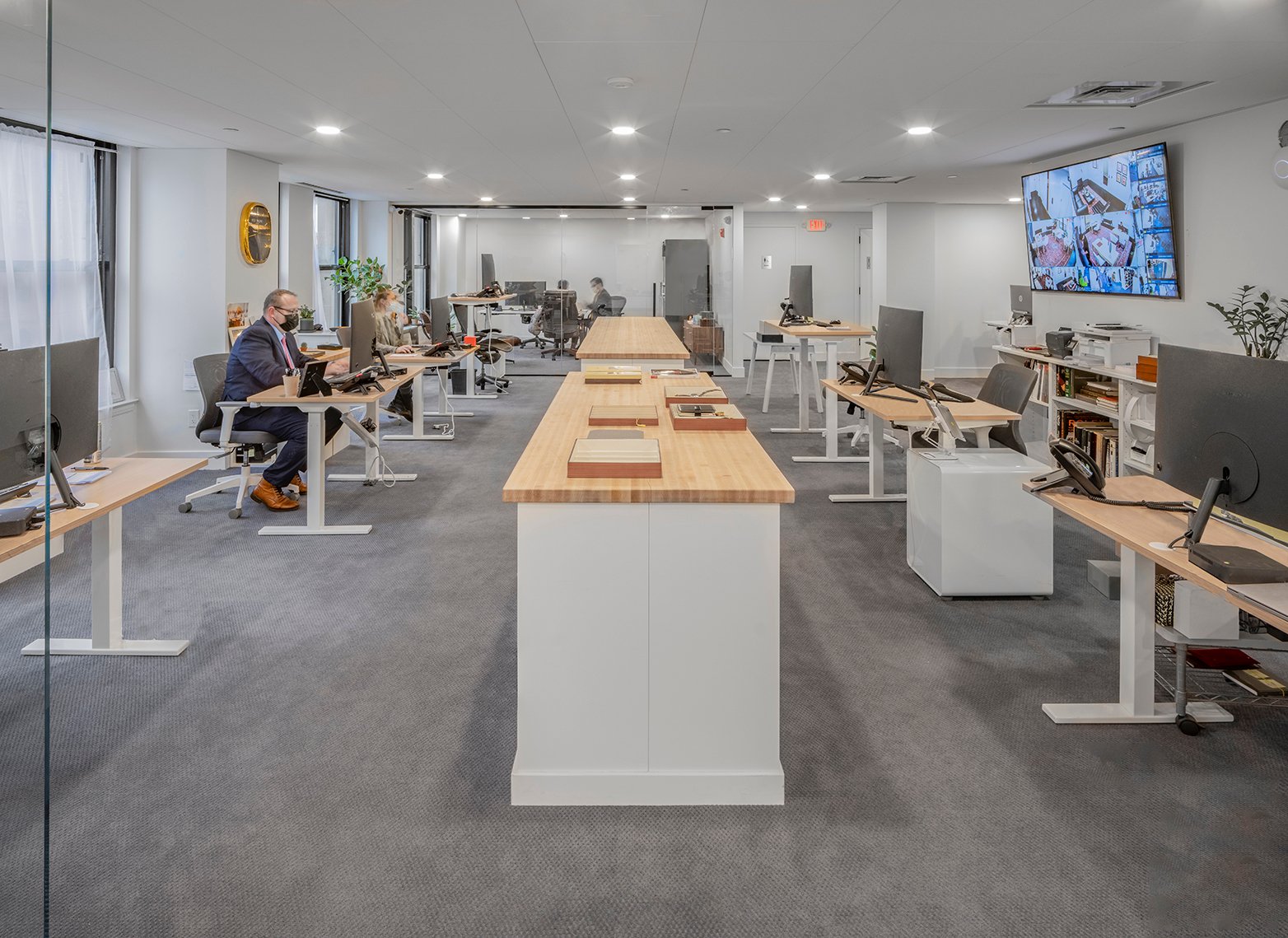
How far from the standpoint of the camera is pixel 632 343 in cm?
673

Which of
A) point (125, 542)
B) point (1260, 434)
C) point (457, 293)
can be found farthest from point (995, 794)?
point (457, 293)

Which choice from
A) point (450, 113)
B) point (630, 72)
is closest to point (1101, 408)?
point (630, 72)

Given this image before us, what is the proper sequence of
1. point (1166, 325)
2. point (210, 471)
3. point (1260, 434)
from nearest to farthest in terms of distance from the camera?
point (1260, 434) < point (1166, 325) < point (210, 471)

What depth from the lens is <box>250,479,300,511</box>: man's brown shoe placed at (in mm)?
6066

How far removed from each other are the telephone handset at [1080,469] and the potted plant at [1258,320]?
3049 mm

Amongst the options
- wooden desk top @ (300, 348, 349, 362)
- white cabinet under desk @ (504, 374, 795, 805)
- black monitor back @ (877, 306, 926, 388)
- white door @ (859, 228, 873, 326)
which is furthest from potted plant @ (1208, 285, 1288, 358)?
white door @ (859, 228, 873, 326)

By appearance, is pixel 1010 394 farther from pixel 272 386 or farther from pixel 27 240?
pixel 27 240

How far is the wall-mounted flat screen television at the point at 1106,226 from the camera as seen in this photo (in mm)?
6387

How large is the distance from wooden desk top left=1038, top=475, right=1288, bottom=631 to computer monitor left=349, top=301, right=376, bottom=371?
4061mm

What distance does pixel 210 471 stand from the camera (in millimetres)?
7344

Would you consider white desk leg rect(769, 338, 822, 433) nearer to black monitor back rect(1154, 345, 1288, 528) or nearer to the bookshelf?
the bookshelf

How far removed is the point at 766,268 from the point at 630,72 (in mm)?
10841

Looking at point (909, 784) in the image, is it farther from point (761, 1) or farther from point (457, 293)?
point (457, 293)

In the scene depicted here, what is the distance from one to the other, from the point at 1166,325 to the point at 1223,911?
5.34 metres
